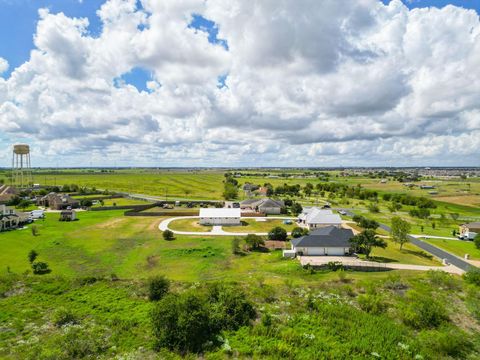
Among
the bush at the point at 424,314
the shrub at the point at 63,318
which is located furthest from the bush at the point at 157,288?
the bush at the point at 424,314

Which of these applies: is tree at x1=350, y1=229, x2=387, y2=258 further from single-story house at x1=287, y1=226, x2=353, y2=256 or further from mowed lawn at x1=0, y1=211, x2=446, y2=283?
mowed lawn at x1=0, y1=211, x2=446, y2=283

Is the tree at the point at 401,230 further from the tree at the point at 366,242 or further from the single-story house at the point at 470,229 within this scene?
the single-story house at the point at 470,229

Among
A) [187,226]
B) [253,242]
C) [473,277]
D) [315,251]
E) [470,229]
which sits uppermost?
[473,277]

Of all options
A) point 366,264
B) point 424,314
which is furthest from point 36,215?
point 424,314

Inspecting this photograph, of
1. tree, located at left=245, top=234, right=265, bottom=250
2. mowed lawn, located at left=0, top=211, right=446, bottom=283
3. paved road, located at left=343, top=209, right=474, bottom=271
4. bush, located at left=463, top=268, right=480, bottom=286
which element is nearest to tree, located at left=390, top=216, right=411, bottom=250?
mowed lawn, located at left=0, top=211, right=446, bottom=283

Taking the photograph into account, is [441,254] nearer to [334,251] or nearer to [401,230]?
[401,230]

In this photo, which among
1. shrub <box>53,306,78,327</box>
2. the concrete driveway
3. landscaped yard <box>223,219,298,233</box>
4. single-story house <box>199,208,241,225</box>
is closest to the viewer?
shrub <box>53,306,78,327</box>

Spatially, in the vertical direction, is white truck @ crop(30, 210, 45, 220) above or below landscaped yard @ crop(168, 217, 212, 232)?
above
